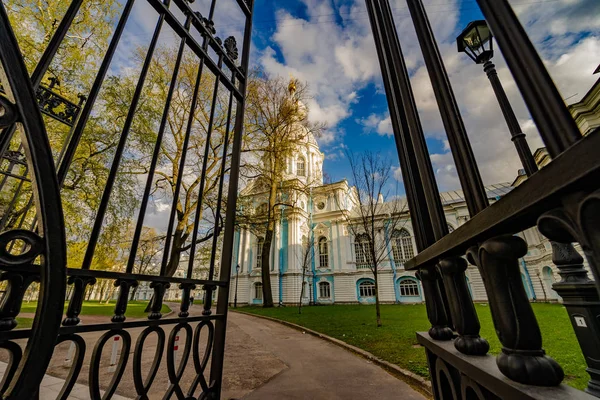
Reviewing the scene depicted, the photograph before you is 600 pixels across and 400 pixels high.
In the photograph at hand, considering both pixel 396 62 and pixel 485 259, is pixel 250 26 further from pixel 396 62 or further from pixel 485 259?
pixel 485 259

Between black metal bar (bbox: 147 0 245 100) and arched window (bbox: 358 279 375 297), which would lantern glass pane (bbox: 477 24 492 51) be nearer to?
black metal bar (bbox: 147 0 245 100)

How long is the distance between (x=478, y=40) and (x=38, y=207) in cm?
479

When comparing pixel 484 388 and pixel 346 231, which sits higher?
pixel 346 231

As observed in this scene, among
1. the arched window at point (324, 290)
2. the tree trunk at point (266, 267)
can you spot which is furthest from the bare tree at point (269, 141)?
the arched window at point (324, 290)

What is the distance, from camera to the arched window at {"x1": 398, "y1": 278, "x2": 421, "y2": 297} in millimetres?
21795

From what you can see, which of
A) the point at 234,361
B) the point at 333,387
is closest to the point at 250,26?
the point at 333,387

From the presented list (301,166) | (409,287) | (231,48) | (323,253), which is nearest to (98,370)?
(231,48)

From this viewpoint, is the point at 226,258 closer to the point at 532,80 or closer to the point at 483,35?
the point at 532,80

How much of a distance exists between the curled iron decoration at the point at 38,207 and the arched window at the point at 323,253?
24.6 m

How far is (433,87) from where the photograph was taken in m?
0.90

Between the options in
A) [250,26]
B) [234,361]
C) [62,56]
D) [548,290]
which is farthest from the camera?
[548,290]

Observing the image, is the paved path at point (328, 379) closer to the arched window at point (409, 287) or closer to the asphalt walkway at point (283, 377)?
the asphalt walkway at point (283, 377)

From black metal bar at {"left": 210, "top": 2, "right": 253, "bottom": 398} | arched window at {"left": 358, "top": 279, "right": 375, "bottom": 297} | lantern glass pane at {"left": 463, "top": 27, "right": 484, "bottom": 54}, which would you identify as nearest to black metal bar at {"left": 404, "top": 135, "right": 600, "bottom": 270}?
black metal bar at {"left": 210, "top": 2, "right": 253, "bottom": 398}

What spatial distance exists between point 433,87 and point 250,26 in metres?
2.33
